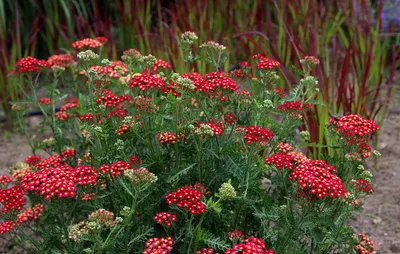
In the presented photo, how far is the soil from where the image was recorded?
273cm

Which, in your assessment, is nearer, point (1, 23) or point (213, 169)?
point (213, 169)

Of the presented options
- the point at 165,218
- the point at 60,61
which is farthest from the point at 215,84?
the point at 60,61

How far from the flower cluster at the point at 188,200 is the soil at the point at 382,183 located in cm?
124

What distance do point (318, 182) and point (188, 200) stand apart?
39 centimetres

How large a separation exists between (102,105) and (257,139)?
0.62m

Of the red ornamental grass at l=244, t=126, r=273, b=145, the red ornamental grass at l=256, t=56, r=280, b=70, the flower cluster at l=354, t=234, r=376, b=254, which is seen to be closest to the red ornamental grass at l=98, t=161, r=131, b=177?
the red ornamental grass at l=244, t=126, r=273, b=145

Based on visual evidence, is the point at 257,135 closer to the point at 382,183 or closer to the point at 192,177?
the point at 192,177

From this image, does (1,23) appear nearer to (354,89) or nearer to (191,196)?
(354,89)

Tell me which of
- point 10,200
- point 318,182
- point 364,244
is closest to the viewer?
point 318,182

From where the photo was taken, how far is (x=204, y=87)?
6.12 feet

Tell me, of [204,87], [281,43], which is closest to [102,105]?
[204,87]

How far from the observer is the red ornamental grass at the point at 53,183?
1666 millimetres

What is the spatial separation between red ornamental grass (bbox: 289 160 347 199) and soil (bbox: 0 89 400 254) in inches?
42.2

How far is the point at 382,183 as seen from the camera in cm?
314
